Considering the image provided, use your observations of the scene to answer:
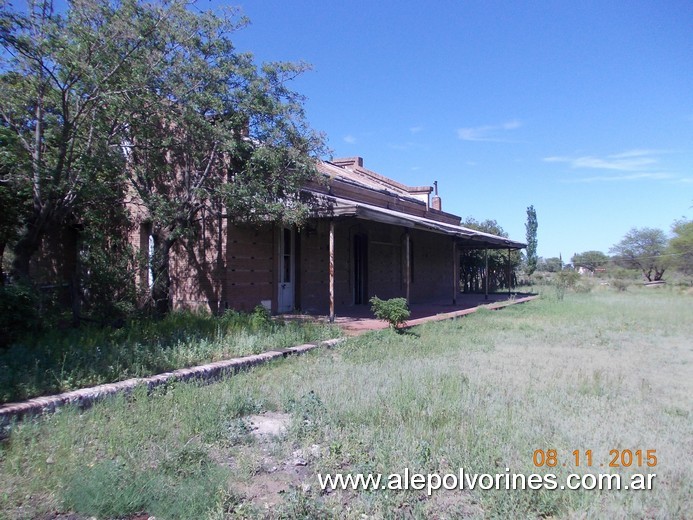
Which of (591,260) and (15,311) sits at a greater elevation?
(591,260)

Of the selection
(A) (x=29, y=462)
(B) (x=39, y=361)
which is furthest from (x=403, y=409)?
(B) (x=39, y=361)

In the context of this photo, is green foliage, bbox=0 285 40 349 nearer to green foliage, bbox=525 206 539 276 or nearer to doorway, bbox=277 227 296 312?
doorway, bbox=277 227 296 312

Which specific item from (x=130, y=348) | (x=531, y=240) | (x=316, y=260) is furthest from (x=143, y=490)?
(x=531, y=240)

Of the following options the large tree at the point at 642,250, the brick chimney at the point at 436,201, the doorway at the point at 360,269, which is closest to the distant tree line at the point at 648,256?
the large tree at the point at 642,250

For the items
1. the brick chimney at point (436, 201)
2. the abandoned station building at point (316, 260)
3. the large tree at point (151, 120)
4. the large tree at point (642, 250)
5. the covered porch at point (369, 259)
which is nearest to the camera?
the large tree at point (151, 120)

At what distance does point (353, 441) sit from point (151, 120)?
7.98m

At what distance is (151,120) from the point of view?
32.5 feet

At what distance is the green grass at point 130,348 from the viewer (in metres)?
5.66

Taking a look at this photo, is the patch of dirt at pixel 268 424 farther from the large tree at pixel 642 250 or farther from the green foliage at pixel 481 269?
the large tree at pixel 642 250

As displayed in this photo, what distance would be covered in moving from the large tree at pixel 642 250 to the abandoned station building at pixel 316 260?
151ft

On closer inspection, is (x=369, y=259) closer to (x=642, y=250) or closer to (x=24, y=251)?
(x=24, y=251)

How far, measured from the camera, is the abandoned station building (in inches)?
483

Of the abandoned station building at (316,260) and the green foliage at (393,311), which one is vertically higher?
the abandoned station building at (316,260)
